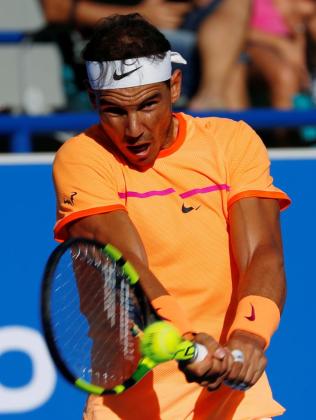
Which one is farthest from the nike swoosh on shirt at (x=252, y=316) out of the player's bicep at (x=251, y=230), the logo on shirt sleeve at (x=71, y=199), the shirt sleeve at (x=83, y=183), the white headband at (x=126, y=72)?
the white headband at (x=126, y=72)

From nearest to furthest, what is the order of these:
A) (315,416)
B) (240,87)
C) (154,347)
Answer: (154,347), (315,416), (240,87)

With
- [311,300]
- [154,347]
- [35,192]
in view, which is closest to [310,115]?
[311,300]

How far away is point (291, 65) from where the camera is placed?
703 cm

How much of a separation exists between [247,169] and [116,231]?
1.55 ft

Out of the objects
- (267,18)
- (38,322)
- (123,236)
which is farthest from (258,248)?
(267,18)

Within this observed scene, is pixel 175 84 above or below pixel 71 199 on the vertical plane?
above

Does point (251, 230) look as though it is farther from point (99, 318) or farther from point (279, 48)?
point (279, 48)

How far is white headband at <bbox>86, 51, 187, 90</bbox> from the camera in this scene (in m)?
3.39

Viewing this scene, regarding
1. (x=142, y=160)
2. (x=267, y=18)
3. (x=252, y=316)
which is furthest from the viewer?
(x=267, y=18)

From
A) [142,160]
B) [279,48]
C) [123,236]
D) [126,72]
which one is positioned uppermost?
[126,72]

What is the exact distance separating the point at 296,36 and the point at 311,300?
8.43 ft

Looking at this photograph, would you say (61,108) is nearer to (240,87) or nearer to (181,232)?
(240,87)

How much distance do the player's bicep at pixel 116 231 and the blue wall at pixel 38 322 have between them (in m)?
1.67

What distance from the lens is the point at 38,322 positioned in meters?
5.02
